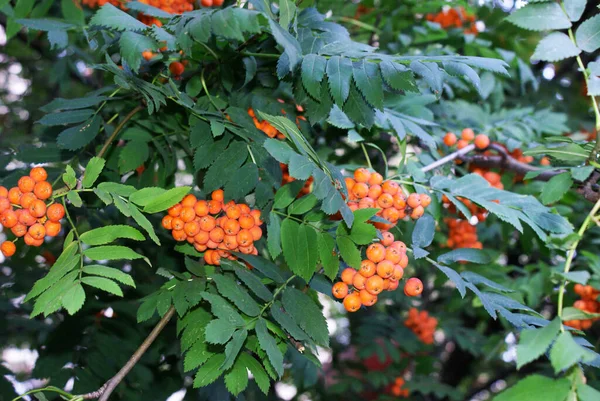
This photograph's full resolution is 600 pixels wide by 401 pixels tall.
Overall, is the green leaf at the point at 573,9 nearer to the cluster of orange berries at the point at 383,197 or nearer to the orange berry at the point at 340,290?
the cluster of orange berries at the point at 383,197

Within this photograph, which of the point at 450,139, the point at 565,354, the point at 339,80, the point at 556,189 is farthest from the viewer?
the point at 450,139

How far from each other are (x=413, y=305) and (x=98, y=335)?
106 inches

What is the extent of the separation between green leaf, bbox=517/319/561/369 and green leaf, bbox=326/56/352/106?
0.72m

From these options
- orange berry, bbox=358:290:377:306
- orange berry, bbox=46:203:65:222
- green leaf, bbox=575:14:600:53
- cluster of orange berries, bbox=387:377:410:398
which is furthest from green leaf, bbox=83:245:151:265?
cluster of orange berries, bbox=387:377:410:398

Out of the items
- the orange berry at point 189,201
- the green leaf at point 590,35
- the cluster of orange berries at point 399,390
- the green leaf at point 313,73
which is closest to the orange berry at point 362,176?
the green leaf at point 313,73

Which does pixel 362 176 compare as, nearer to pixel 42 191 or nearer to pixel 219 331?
pixel 219 331

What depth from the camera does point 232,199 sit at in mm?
1594

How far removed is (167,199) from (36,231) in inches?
15.4

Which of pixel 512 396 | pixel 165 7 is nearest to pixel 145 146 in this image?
pixel 165 7

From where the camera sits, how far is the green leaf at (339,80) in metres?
1.46

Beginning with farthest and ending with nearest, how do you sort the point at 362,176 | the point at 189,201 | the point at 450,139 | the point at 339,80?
the point at 450,139
the point at 362,176
the point at 189,201
the point at 339,80

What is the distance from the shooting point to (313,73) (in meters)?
1.46

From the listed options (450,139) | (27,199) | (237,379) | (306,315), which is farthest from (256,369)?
(450,139)

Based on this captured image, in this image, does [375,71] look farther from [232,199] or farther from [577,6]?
[577,6]
